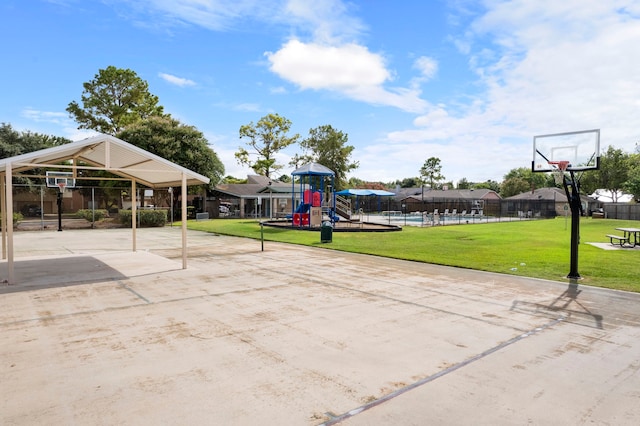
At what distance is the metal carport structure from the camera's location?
28.9 feet

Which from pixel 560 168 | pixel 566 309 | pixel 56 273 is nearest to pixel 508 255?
pixel 560 168

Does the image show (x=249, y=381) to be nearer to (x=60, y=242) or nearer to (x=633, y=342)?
(x=633, y=342)

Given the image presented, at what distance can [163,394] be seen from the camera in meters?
3.87

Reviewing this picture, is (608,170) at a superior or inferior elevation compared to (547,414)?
superior

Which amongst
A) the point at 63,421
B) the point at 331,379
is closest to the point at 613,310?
the point at 331,379

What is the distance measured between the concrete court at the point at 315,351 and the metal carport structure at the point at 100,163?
1782 millimetres

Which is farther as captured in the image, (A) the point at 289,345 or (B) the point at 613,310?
(B) the point at 613,310

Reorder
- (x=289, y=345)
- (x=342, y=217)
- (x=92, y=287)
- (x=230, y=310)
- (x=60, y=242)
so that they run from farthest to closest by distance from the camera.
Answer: (x=342, y=217) < (x=60, y=242) < (x=92, y=287) < (x=230, y=310) < (x=289, y=345)

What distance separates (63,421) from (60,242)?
56.2 ft

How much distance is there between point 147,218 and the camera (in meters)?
28.5

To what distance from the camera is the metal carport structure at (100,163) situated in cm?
881

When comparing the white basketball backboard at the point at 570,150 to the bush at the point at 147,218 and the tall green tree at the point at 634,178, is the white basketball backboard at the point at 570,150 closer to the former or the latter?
the bush at the point at 147,218

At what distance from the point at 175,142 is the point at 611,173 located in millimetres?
50434

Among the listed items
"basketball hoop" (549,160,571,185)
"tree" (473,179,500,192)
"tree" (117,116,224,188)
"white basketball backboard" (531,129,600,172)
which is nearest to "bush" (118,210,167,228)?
"tree" (117,116,224,188)
